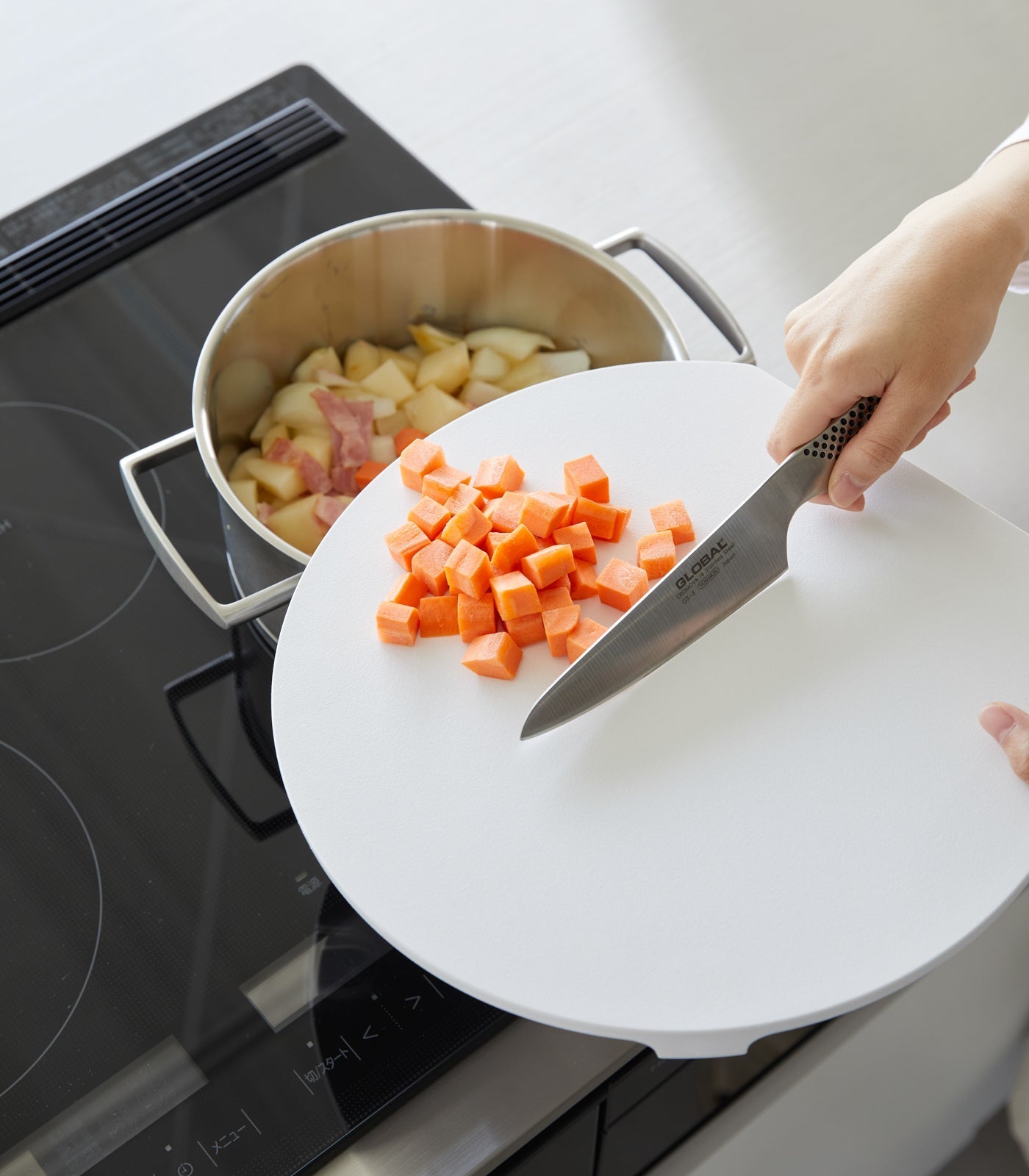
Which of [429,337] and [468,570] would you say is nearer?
[468,570]

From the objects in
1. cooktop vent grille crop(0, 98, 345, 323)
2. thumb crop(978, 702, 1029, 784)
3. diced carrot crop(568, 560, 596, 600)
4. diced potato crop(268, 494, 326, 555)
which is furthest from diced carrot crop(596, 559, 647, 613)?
cooktop vent grille crop(0, 98, 345, 323)

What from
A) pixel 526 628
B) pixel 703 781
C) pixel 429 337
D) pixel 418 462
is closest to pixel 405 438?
pixel 429 337

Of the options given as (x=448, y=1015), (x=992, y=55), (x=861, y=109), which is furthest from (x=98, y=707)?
(x=992, y=55)

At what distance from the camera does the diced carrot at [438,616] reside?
0.70 metres

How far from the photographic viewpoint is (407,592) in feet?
2.30

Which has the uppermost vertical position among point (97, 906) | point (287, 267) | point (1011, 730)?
point (287, 267)

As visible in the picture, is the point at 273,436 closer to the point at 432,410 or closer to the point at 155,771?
the point at 432,410

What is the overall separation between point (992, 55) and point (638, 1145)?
1.24 metres

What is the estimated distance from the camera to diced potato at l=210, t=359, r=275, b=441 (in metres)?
0.93

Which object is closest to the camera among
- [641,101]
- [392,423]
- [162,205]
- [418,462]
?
[418,462]

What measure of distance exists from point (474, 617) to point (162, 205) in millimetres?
694

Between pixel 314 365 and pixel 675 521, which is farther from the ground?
pixel 314 365

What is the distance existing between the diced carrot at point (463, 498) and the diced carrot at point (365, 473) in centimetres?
24

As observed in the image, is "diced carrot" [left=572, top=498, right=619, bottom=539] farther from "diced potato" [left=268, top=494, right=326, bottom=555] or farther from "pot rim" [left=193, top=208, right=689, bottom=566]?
"diced potato" [left=268, top=494, right=326, bottom=555]
